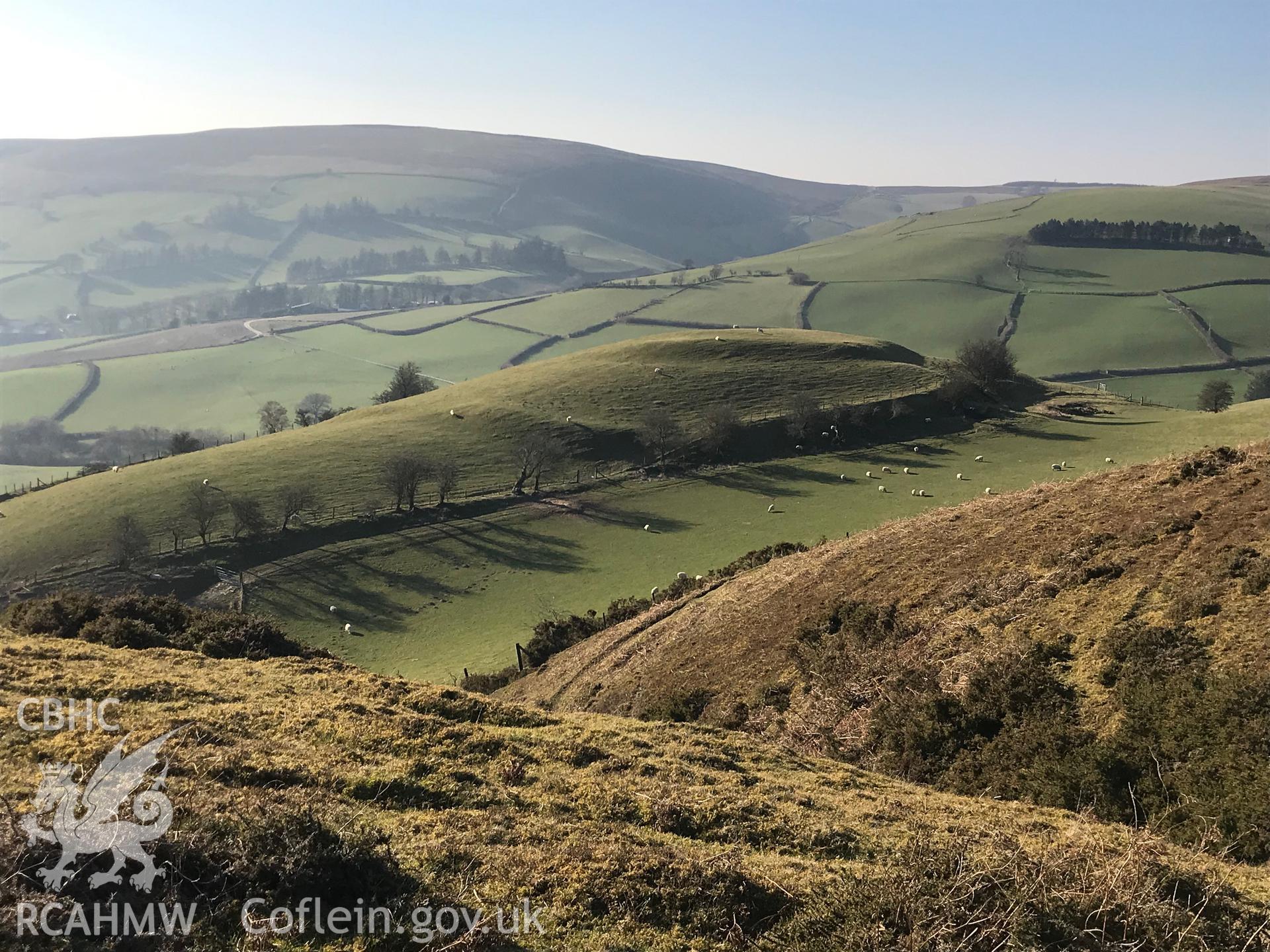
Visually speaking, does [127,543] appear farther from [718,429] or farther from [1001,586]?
[1001,586]

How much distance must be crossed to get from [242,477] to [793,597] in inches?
2343


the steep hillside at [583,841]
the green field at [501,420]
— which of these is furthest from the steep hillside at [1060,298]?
the steep hillside at [583,841]

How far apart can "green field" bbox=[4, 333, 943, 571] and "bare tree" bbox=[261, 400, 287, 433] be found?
750 cm

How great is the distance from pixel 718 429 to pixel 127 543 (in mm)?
52887

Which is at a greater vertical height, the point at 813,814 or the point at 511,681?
the point at 813,814

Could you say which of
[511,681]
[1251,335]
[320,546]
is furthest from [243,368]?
[1251,335]

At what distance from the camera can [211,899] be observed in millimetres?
7180

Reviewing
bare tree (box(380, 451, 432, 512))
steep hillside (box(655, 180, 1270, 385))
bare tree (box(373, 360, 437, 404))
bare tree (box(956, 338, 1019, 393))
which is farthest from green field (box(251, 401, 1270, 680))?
steep hillside (box(655, 180, 1270, 385))

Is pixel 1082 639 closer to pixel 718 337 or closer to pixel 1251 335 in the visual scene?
pixel 718 337

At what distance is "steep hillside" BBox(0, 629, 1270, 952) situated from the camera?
23.4 ft

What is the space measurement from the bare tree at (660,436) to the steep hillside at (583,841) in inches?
2412

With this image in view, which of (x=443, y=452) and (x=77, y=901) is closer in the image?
(x=77, y=901)

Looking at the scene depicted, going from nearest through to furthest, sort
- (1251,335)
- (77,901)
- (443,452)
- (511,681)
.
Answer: (77,901), (511,681), (443,452), (1251,335)

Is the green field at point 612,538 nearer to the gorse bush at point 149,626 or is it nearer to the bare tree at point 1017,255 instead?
the gorse bush at point 149,626
